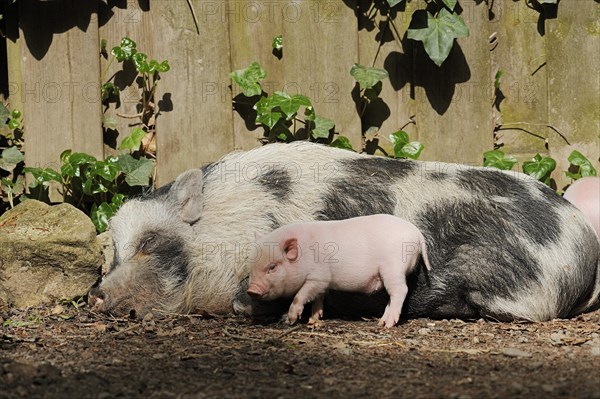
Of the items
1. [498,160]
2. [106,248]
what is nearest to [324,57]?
[498,160]

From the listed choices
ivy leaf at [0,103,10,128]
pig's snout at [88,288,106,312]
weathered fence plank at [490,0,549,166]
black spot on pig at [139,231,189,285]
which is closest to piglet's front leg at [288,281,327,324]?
black spot on pig at [139,231,189,285]

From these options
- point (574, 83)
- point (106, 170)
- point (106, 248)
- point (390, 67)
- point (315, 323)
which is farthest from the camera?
point (574, 83)

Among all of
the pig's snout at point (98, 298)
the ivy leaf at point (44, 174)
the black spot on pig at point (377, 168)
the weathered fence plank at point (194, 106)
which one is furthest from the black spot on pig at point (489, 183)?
the ivy leaf at point (44, 174)

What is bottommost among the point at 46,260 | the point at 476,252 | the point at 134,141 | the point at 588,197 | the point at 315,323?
the point at 315,323

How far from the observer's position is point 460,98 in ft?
22.8

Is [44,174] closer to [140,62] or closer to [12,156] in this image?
[12,156]

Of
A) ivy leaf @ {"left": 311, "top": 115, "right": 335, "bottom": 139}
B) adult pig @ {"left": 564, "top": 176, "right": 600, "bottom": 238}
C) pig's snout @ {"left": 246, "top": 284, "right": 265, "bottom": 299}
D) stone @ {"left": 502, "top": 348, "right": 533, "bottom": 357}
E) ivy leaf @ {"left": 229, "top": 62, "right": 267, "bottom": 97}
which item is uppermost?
ivy leaf @ {"left": 229, "top": 62, "right": 267, "bottom": 97}

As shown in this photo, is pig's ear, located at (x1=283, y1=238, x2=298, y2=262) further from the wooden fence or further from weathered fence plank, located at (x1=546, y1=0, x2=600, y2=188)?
weathered fence plank, located at (x1=546, y1=0, x2=600, y2=188)

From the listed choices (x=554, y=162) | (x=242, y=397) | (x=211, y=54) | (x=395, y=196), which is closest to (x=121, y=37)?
(x=211, y=54)

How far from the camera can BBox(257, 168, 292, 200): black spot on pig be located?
5.53 m

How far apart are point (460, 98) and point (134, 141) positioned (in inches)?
91.9

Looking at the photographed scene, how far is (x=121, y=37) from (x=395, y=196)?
250 cm

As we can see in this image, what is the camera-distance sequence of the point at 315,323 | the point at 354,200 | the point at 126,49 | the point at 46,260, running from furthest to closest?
the point at 126,49
the point at 46,260
the point at 354,200
the point at 315,323

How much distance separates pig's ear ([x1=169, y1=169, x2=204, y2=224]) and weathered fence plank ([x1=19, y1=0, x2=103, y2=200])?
1.42 meters
